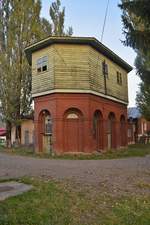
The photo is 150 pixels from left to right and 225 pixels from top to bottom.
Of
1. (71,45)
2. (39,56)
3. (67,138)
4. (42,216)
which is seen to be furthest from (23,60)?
(42,216)

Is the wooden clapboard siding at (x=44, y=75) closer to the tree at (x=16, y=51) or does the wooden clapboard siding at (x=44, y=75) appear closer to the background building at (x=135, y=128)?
the tree at (x=16, y=51)

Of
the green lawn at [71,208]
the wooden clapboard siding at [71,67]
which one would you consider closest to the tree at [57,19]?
the wooden clapboard siding at [71,67]

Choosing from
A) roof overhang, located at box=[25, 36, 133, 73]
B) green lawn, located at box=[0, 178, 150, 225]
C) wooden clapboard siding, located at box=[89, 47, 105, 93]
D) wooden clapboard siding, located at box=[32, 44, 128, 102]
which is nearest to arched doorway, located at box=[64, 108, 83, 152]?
wooden clapboard siding, located at box=[32, 44, 128, 102]

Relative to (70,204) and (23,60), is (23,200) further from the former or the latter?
(23,60)

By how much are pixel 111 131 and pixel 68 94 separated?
762 cm

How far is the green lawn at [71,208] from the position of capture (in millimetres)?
5984

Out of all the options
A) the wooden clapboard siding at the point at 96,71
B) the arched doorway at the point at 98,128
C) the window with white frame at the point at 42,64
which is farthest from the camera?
the arched doorway at the point at 98,128

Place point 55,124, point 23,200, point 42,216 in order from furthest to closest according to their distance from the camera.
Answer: point 55,124 < point 23,200 < point 42,216

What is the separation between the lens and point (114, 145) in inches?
1083

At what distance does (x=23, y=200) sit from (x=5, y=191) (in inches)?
43.6

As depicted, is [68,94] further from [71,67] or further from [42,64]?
[42,64]

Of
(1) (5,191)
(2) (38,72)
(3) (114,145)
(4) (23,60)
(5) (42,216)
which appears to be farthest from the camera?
(4) (23,60)

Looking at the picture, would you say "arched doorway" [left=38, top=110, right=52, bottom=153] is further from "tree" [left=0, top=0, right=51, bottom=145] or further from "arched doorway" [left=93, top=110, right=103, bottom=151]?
"tree" [left=0, top=0, right=51, bottom=145]

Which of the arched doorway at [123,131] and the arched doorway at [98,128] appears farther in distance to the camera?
the arched doorway at [123,131]
